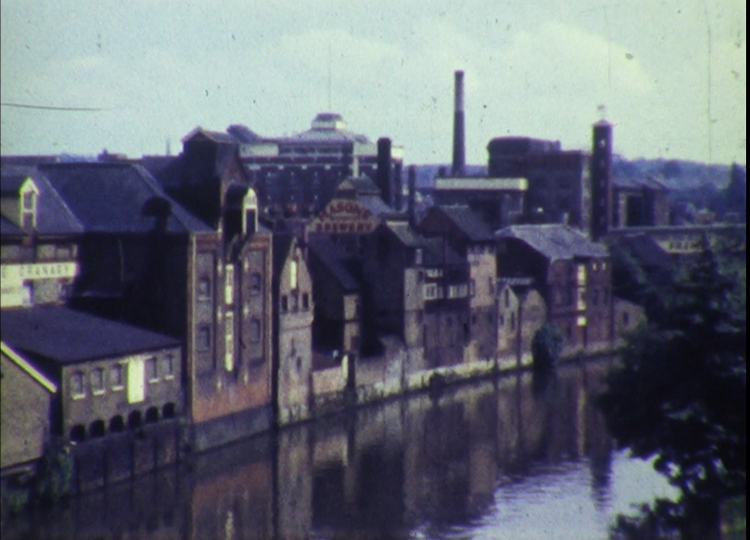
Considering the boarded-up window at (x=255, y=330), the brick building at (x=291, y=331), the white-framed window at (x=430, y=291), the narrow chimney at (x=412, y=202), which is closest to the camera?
the boarded-up window at (x=255, y=330)

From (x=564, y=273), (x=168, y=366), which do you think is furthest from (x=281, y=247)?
(x=564, y=273)

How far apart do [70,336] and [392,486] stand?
1256 cm

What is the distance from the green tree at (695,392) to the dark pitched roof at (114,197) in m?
20.0

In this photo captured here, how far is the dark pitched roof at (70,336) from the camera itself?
44688mm

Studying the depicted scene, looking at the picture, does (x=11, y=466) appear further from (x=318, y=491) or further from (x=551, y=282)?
(x=551, y=282)

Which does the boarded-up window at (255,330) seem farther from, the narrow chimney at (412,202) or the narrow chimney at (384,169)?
the narrow chimney at (384,169)

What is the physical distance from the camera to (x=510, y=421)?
62.9m

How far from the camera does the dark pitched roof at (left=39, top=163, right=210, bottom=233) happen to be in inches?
2068

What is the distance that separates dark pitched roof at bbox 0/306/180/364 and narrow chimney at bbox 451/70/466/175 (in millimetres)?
61432

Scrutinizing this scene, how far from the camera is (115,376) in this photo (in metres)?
47.1

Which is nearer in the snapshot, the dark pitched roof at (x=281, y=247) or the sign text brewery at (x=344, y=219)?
the dark pitched roof at (x=281, y=247)

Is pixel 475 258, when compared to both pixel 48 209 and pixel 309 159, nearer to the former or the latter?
pixel 48 209

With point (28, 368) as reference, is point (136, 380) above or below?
below

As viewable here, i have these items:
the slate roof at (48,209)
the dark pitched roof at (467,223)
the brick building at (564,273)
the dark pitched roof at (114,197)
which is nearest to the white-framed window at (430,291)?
the dark pitched roof at (467,223)
